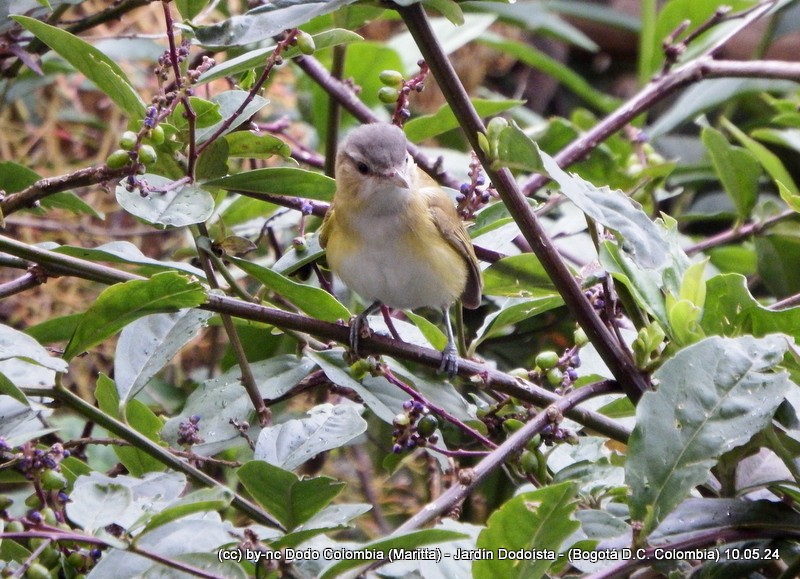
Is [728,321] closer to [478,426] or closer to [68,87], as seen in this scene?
[478,426]

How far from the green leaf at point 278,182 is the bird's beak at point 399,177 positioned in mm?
618

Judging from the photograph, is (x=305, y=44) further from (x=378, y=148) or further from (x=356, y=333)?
(x=378, y=148)

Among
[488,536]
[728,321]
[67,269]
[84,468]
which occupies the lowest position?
[84,468]

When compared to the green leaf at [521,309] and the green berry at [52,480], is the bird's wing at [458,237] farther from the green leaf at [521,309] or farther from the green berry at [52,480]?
the green berry at [52,480]

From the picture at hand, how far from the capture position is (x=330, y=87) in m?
2.48

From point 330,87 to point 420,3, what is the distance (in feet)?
3.84

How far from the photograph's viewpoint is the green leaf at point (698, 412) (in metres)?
1.40

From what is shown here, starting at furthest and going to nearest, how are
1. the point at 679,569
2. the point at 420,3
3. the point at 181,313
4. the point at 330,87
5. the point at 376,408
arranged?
the point at 330,87 < the point at 181,313 < the point at 376,408 < the point at 679,569 < the point at 420,3

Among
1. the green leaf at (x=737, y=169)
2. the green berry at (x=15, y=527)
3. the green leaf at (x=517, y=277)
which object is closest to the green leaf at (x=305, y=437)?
the green berry at (x=15, y=527)

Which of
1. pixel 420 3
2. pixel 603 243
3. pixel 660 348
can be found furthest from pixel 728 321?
pixel 420 3

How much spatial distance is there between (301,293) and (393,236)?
80 centimetres

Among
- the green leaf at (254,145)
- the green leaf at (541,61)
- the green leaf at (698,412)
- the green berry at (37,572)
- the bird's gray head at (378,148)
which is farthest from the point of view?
the green leaf at (541,61)

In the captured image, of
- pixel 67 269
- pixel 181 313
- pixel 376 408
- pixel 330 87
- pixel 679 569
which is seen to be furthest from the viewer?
pixel 330 87

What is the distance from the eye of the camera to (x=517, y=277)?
2023mm
